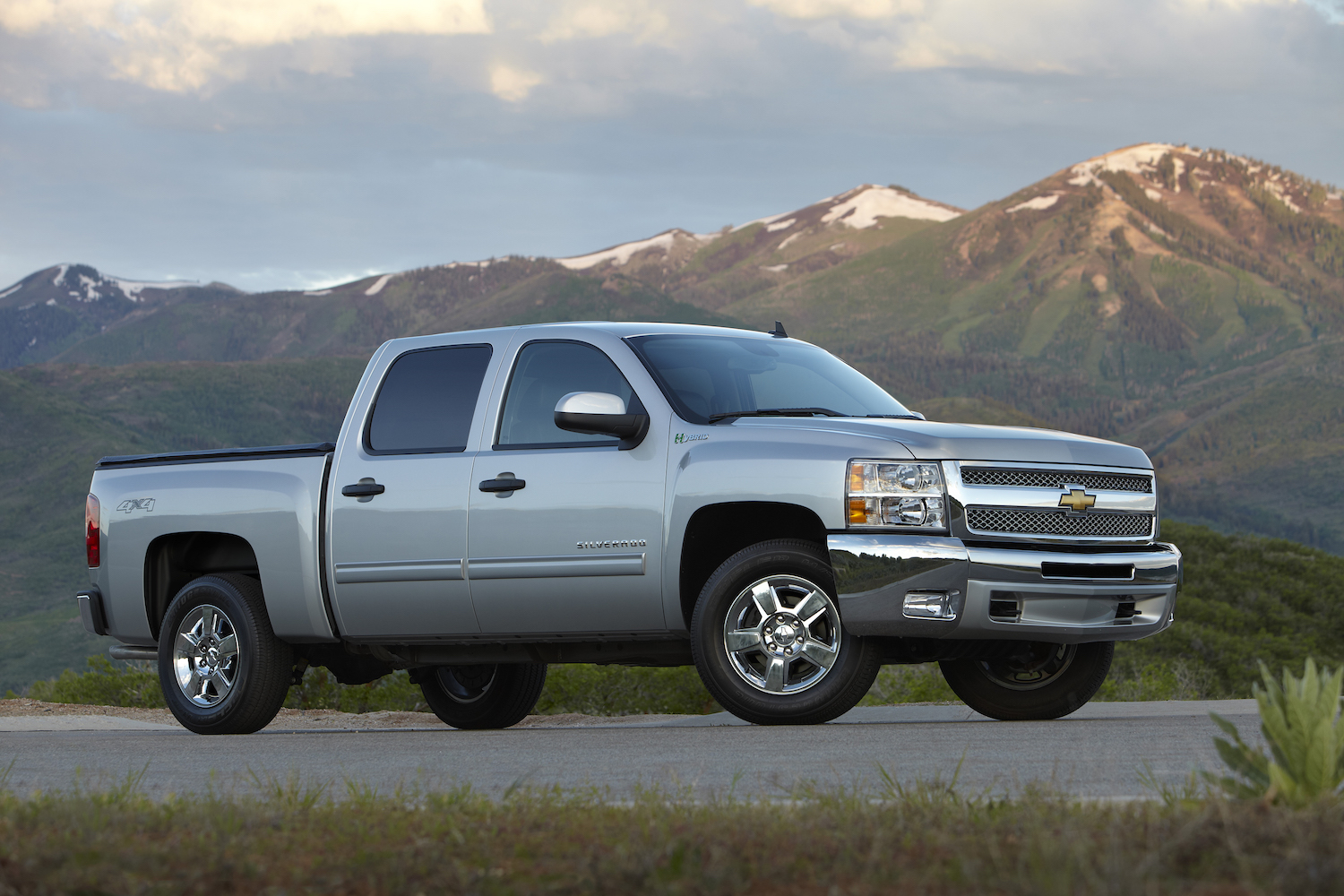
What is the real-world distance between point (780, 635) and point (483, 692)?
345cm

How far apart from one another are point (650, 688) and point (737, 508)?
8726 millimetres

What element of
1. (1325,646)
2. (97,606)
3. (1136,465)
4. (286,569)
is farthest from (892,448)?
(1325,646)

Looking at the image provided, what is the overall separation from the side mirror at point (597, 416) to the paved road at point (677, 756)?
1550mm

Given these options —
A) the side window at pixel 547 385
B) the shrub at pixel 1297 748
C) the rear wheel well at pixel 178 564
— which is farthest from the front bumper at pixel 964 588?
the rear wheel well at pixel 178 564

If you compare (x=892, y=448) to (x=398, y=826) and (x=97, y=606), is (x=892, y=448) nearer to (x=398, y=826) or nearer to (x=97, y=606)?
(x=398, y=826)

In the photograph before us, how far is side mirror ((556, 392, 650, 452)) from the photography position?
8180mm

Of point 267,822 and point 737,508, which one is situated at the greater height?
point 737,508

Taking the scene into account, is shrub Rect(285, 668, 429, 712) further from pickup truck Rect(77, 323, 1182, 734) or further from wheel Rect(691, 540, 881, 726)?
wheel Rect(691, 540, 881, 726)

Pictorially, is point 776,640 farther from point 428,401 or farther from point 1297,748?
point 1297,748

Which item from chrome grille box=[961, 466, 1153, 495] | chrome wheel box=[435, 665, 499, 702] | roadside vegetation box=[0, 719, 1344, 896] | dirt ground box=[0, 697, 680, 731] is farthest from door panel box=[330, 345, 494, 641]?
roadside vegetation box=[0, 719, 1344, 896]

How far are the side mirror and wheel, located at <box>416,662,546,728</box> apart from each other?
9.64 feet

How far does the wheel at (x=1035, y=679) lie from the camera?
29.6 ft

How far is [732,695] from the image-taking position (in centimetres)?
802

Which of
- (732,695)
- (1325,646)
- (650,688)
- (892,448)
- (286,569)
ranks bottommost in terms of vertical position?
(1325,646)
